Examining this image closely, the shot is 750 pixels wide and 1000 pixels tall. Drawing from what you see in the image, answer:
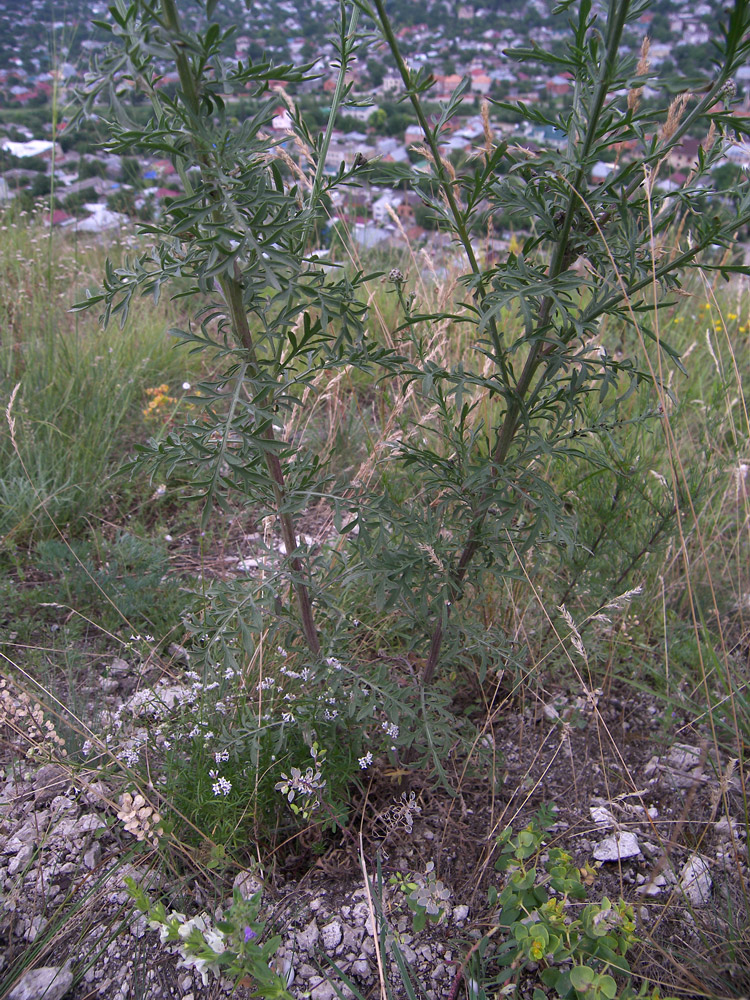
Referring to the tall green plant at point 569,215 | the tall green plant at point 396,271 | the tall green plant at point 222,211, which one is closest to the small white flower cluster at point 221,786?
the tall green plant at point 396,271

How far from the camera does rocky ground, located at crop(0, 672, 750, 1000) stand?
4.67ft

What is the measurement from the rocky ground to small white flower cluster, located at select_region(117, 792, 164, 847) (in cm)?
5

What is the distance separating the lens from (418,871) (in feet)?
5.44

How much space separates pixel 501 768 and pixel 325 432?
185 cm

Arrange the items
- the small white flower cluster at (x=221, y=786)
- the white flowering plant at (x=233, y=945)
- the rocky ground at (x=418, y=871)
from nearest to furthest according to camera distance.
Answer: the white flowering plant at (x=233, y=945) → the rocky ground at (x=418, y=871) → the small white flower cluster at (x=221, y=786)

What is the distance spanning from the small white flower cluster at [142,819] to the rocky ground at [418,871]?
5cm

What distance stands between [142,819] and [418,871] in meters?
0.72

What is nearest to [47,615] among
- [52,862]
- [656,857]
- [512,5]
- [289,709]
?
Answer: [52,862]

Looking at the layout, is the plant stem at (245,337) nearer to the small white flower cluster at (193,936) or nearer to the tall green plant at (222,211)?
the tall green plant at (222,211)

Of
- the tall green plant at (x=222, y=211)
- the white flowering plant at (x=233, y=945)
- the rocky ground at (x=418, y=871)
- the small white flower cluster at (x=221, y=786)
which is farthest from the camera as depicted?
the small white flower cluster at (x=221, y=786)

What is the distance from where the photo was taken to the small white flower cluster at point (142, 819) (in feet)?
4.87

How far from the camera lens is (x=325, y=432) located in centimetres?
321

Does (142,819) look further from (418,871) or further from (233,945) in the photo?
(418,871)

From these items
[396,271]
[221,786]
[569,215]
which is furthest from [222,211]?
[221,786]
